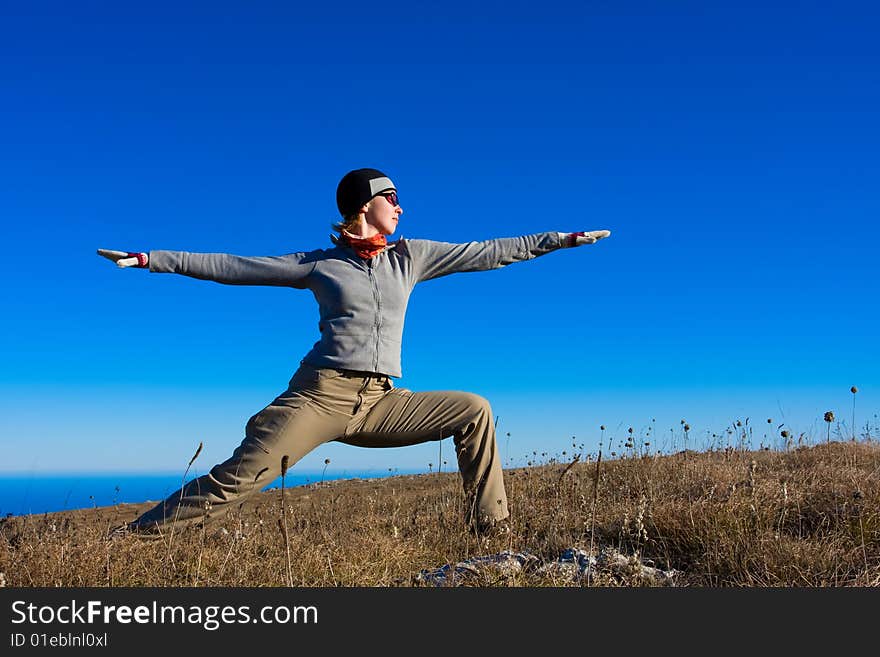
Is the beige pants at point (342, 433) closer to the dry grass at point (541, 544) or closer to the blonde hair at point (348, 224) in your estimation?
the dry grass at point (541, 544)

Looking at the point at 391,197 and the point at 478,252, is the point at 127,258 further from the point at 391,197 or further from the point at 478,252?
the point at 478,252

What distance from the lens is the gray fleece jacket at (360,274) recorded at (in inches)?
219

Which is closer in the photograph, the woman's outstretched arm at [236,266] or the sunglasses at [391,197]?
the woman's outstretched arm at [236,266]

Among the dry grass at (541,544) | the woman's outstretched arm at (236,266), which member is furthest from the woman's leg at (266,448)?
the woman's outstretched arm at (236,266)

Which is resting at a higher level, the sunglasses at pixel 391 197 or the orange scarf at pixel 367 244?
the sunglasses at pixel 391 197

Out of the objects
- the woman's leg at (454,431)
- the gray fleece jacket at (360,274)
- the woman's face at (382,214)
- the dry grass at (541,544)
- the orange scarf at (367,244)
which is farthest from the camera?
the woman's face at (382,214)

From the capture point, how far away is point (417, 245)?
235 inches

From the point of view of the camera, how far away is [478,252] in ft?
19.7

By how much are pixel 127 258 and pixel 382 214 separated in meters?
1.84

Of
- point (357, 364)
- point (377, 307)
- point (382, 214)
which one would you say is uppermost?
point (382, 214)

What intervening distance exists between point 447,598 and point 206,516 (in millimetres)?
2381

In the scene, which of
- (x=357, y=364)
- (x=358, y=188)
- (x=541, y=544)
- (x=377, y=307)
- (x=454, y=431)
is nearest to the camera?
(x=541, y=544)

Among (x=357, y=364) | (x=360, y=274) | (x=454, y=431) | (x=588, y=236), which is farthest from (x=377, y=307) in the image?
(x=588, y=236)

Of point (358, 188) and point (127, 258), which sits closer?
point (127, 258)
